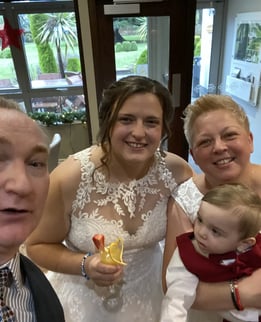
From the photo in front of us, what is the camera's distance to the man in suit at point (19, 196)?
612mm

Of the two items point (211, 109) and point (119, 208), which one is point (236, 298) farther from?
point (211, 109)

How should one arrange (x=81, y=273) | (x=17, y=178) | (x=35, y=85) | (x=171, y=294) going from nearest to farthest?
(x=17, y=178)
(x=171, y=294)
(x=81, y=273)
(x=35, y=85)

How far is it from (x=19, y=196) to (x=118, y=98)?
661mm

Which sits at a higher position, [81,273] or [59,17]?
[59,17]

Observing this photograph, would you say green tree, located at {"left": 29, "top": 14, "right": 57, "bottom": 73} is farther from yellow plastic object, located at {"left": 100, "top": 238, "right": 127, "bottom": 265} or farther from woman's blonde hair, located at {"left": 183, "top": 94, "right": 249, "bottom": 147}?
yellow plastic object, located at {"left": 100, "top": 238, "right": 127, "bottom": 265}

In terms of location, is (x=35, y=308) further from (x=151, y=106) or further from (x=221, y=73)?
(x=221, y=73)

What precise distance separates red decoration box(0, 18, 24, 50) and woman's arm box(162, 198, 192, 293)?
3495mm

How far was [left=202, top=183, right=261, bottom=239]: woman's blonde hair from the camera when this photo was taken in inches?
36.0

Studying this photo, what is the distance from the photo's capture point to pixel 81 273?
1.15 metres

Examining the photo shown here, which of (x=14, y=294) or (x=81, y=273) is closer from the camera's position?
(x=14, y=294)

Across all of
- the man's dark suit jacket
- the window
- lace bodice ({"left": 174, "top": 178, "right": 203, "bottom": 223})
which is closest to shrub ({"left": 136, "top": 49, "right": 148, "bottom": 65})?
the window

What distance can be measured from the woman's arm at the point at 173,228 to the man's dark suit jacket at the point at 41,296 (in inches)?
18.2

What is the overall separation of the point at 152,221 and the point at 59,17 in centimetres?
353

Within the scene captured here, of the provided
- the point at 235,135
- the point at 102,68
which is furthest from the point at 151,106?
the point at 102,68
